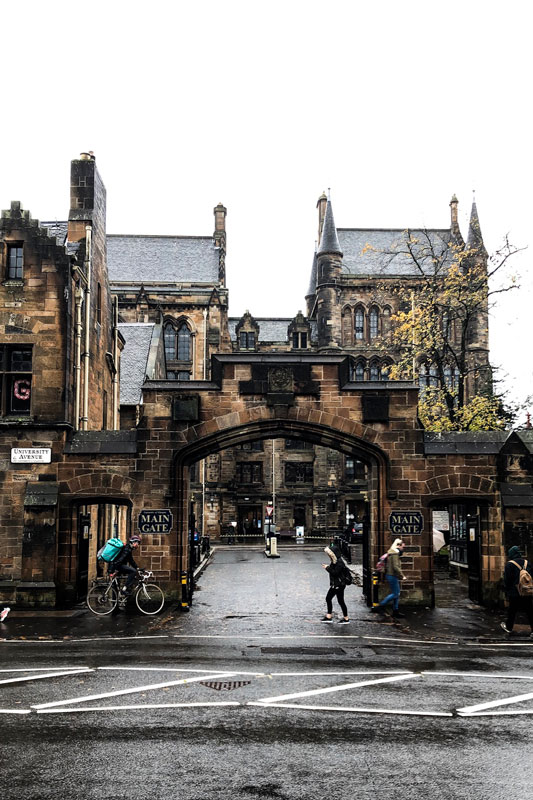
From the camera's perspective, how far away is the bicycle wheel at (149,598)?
1753cm

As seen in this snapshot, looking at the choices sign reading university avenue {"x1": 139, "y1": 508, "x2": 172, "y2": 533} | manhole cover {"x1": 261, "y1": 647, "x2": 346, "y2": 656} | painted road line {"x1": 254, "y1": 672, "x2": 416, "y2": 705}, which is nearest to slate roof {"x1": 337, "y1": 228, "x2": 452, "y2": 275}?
sign reading university avenue {"x1": 139, "y1": 508, "x2": 172, "y2": 533}

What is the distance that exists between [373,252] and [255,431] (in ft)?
165

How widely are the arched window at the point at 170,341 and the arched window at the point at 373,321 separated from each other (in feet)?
54.1

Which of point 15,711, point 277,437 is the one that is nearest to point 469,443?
point 277,437

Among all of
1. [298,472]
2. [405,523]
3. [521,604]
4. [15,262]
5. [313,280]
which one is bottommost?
[521,604]

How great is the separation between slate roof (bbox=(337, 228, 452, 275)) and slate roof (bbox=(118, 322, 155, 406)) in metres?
29.5

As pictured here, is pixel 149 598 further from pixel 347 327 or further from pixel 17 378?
pixel 347 327

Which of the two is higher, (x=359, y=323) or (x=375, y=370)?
(x=359, y=323)

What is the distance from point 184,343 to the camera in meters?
60.5

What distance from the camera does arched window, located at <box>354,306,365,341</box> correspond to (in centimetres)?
6247

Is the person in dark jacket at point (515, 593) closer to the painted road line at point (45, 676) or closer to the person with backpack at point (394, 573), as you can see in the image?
the person with backpack at point (394, 573)

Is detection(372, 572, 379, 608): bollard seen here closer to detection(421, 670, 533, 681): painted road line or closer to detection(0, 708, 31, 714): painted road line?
detection(421, 670, 533, 681): painted road line

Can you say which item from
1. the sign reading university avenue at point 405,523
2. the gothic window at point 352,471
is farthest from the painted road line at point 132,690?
the gothic window at point 352,471

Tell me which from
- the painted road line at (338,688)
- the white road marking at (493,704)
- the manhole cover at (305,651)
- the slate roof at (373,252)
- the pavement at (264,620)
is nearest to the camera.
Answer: the white road marking at (493,704)
